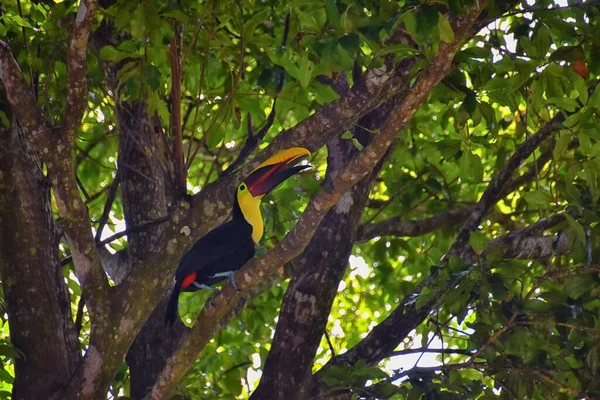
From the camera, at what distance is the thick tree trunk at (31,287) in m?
4.86

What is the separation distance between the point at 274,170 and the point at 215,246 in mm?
637

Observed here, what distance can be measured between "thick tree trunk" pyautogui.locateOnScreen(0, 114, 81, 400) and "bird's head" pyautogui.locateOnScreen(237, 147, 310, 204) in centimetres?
107

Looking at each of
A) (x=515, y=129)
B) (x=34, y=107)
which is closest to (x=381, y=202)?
(x=515, y=129)

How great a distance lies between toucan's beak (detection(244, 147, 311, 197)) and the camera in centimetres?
488

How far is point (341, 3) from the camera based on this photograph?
14.1 ft

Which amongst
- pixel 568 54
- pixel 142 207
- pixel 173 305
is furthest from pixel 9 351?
pixel 568 54

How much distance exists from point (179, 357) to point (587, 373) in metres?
1.93

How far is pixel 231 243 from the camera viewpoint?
568 centimetres

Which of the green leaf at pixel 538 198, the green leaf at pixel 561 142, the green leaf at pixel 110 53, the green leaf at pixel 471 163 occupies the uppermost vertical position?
the green leaf at pixel 110 53

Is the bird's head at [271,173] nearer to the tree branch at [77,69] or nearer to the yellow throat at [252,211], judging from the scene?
the yellow throat at [252,211]

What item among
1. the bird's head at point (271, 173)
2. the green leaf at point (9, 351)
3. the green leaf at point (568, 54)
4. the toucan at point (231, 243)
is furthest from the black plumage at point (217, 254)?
the green leaf at point (568, 54)

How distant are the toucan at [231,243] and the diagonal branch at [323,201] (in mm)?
1015

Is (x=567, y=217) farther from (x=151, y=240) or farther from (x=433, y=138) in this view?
(x=433, y=138)

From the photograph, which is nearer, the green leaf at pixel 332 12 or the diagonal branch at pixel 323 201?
the green leaf at pixel 332 12
